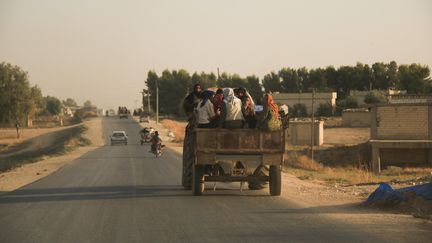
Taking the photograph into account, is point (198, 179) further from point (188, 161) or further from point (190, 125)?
point (190, 125)

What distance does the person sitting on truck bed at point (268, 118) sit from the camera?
15.3 meters

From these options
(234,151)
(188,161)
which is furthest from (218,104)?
(188,161)

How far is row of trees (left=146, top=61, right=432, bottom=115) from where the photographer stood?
112 meters

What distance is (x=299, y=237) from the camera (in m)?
9.80

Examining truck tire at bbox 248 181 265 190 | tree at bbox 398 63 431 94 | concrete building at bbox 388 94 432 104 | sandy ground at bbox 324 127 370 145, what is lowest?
sandy ground at bbox 324 127 370 145

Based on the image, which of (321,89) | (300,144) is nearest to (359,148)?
(300,144)

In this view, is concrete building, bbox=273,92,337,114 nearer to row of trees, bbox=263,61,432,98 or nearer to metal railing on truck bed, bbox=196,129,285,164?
row of trees, bbox=263,61,432,98

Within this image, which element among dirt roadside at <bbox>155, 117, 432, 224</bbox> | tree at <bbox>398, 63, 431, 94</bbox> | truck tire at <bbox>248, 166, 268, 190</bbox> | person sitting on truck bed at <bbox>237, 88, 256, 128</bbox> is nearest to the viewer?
dirt roadside at <bbox>155, 117, 432, 224</bbox>

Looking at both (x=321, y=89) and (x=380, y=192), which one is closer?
(x=380, y=192)

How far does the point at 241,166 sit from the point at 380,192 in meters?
3.54

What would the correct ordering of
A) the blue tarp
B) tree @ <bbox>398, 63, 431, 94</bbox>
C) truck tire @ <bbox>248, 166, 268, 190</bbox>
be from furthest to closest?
1. tree @ <bbox>398, 63, 431, 94</bbox>
2. truck tire @ <bbox>248, 166, 268, 190</bbox>
3. the blue tarp

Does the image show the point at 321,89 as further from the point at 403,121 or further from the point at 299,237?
the point at 299,237

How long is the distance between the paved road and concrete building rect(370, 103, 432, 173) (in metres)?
35.6

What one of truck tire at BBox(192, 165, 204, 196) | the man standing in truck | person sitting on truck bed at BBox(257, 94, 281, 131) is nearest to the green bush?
the man standing in truck
